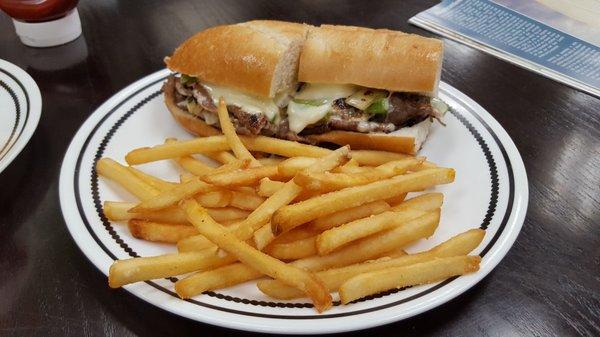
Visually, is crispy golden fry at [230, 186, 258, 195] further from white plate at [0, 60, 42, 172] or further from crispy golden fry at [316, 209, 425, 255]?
white plate at [0, 60, 42, 172]

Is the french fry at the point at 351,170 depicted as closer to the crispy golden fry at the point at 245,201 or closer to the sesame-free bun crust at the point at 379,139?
the crispy golden fry at the point at 245,201

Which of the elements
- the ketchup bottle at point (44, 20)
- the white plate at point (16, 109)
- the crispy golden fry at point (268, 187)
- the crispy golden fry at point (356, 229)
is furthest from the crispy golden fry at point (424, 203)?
the ketchup bottle at point (44, 20)

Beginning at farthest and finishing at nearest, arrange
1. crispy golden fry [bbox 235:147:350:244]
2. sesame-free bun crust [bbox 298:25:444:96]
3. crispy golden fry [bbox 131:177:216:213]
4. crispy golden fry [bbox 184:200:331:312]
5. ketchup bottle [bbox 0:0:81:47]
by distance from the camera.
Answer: ketchup bottle [bbox 0:0:81:47] < sesame-free bun crust [bbox 298:25:444:96] < crispy golden fry [bbox 131:177:216:213] < crispy golden fry [bbox 235:147:350:244] < crispy golden fry [bbox 184:200:331:312]

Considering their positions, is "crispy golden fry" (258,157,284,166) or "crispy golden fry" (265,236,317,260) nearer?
"crispy golden fry" (265,236,317,260)

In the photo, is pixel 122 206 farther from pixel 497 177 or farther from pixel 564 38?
pixel 564 38

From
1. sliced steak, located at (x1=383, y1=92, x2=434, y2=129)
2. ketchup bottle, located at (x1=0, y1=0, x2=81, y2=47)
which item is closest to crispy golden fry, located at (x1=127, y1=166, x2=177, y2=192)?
sliced steak, located at (x1=383, y1=92, x2=434, y2=129)

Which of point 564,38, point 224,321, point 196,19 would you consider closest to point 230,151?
point 224,321
